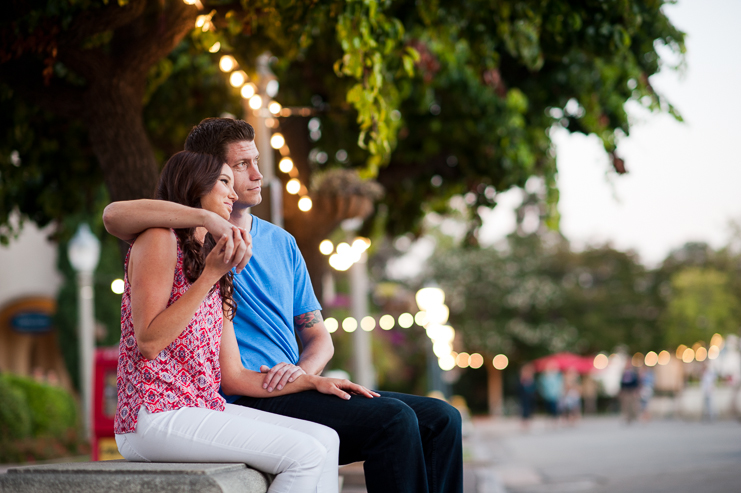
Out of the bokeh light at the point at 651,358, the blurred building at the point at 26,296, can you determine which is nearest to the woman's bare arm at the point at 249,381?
the blurred building at the point at 26,296

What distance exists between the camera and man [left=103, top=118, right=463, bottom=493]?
8.30 feet

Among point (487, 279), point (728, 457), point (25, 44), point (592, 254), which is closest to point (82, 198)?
point (25, 44)

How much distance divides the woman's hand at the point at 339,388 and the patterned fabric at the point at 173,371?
36 centimetres

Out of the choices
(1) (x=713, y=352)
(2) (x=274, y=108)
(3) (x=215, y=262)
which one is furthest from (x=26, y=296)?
(1) (x=713, y=352)

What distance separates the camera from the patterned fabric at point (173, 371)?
249 cm

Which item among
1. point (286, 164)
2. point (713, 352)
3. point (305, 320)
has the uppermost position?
point (286, 164)

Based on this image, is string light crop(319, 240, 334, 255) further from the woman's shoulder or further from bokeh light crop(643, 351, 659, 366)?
bokeh light crop(643, 351, 659, 366)

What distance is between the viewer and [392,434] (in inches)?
101

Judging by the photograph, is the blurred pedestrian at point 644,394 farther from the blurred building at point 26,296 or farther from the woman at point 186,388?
the woman at point 186,388

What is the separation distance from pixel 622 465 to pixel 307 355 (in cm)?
853

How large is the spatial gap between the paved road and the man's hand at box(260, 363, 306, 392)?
220 inches

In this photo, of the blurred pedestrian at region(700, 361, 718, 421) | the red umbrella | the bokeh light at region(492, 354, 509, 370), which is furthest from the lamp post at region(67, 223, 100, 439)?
the bokeh light at region(492, 354, 509, 370)

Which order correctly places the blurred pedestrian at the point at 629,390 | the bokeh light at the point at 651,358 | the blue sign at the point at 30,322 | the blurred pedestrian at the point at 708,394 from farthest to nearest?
the bokeh light at the point at 651,358, the blurred pedestrian at the point at 629,390, the blue sign at the point at 30,322, the blurred pedestrian at the point at 708,394

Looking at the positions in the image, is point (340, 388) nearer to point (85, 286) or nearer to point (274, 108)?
point (274, 108)
